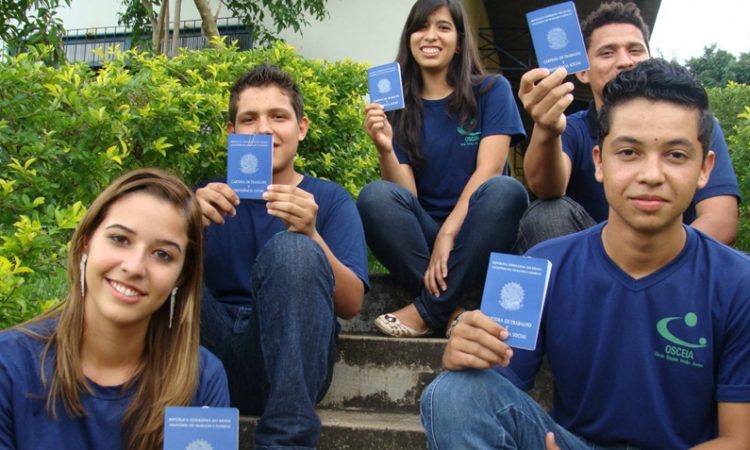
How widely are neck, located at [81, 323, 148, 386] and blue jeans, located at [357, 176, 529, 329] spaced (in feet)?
4.24

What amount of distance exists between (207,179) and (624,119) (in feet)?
6.28

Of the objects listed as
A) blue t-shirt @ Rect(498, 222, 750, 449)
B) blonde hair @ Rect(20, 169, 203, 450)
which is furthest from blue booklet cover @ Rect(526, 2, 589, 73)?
blonde hair @ Rect(20, 169, 203, 450)

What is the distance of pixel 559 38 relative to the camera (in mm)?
2607

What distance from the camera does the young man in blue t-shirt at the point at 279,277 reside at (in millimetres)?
2285

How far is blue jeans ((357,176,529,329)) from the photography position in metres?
3.01

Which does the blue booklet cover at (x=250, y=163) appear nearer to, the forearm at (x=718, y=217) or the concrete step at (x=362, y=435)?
the concrete step at (x=362, y=435)

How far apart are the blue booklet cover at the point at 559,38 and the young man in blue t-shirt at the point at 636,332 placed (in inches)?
19.0

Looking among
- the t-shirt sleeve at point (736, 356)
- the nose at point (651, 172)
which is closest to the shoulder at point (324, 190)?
the nose at point (651, 172)

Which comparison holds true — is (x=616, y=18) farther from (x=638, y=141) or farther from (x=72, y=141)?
(x=72, y=141)

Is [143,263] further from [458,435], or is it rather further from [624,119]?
[624,119]

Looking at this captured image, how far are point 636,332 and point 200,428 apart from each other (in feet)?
3.56

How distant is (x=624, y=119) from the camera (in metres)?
2.05

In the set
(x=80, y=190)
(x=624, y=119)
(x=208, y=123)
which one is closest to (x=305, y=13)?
(x=208, y=123)

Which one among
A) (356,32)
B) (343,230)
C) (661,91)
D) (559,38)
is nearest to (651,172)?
(661,91)
